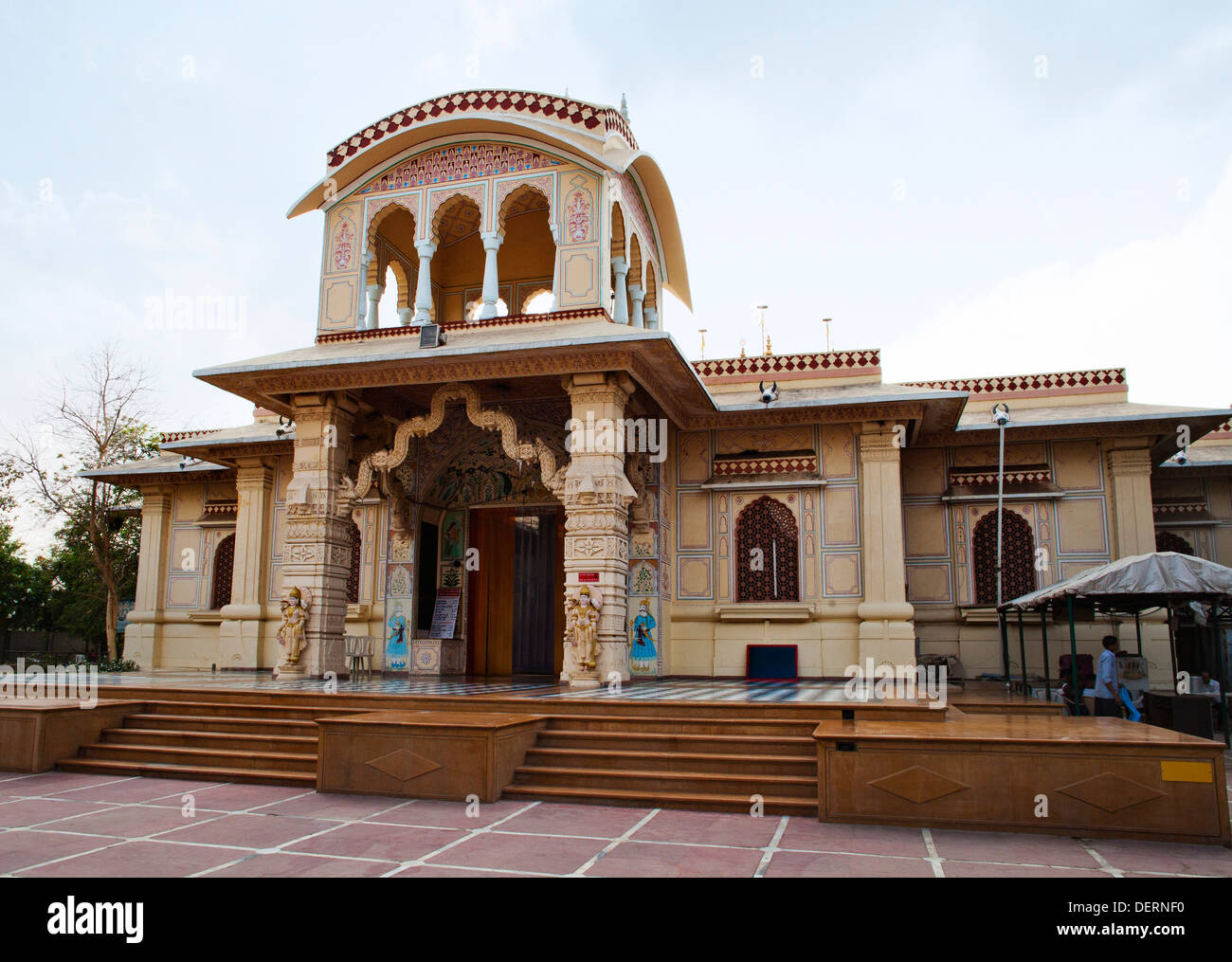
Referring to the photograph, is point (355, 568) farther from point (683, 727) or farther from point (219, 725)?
point (683, 727)

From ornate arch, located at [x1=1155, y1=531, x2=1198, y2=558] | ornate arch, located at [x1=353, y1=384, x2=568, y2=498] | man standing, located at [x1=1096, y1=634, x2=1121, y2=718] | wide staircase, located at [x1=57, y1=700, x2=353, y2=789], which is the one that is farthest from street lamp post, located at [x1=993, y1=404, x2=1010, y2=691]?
wide staircase, located at [x1=57, y1=700, x2=353, y2=789]

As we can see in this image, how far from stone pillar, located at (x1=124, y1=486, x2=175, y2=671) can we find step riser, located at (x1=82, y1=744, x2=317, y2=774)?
8665 mm

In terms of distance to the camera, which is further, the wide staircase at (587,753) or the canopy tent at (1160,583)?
the canopy tent at (1160,583)

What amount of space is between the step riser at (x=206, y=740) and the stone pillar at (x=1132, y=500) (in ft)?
38.2

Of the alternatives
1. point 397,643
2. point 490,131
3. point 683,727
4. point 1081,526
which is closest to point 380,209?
point 490,131

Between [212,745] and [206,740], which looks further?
[206,740]

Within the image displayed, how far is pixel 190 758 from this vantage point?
871 centimetres

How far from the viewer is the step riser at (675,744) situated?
7.84 meters

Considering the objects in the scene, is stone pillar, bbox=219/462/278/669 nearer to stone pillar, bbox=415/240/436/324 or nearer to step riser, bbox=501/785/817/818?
stone pillar, bbox=415/240/436/324

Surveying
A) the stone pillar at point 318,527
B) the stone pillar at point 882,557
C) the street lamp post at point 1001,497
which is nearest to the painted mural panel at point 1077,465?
the street lamp post at point 1001,497

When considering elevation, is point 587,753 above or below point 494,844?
above

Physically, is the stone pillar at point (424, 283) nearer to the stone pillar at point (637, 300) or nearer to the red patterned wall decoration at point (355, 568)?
the stone pillar at point (637, 300)

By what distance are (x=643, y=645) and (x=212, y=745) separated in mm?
6386

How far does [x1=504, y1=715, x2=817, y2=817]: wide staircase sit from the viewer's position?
7.15 metres
